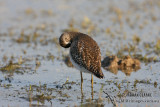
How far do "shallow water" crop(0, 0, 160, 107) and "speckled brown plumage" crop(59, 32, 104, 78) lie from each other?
45 cm

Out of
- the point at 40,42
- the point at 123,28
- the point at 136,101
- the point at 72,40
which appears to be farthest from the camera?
the point at 123,28

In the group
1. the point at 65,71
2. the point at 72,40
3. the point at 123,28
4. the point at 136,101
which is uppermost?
the point at 123,28

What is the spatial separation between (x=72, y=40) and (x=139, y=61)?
8.34 ft

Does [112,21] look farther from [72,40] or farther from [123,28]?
[72,40]

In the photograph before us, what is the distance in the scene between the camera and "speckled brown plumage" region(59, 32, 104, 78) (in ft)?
25.4

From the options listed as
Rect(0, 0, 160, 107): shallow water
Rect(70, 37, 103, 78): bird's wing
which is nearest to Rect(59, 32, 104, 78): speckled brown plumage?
Rect(70, 37, 103, 78): bird's wing

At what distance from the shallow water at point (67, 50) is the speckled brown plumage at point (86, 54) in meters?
0.45

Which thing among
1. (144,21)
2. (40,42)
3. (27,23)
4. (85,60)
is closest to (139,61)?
(85,60)

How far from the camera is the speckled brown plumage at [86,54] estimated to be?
25.4 feet

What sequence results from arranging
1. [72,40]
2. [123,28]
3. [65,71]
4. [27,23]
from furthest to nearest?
1. [27,23]
2. [123,28]
3. [65,71]
4. [72,40]

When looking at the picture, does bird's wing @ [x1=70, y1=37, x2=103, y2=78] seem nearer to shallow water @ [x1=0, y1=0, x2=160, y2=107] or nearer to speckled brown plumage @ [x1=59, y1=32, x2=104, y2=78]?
speckled brown plumage @ [x1=59, y1=32, x2=104, y2=78]

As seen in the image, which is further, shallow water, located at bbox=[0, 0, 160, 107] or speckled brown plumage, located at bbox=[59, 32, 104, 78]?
speckled brown plumage, located at bbox=[59, 32, 104, 78]

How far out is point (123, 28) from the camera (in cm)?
1439

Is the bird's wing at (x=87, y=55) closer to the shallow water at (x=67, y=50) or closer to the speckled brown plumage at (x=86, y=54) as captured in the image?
the speckled brown plumage at (x=86, y=54)
